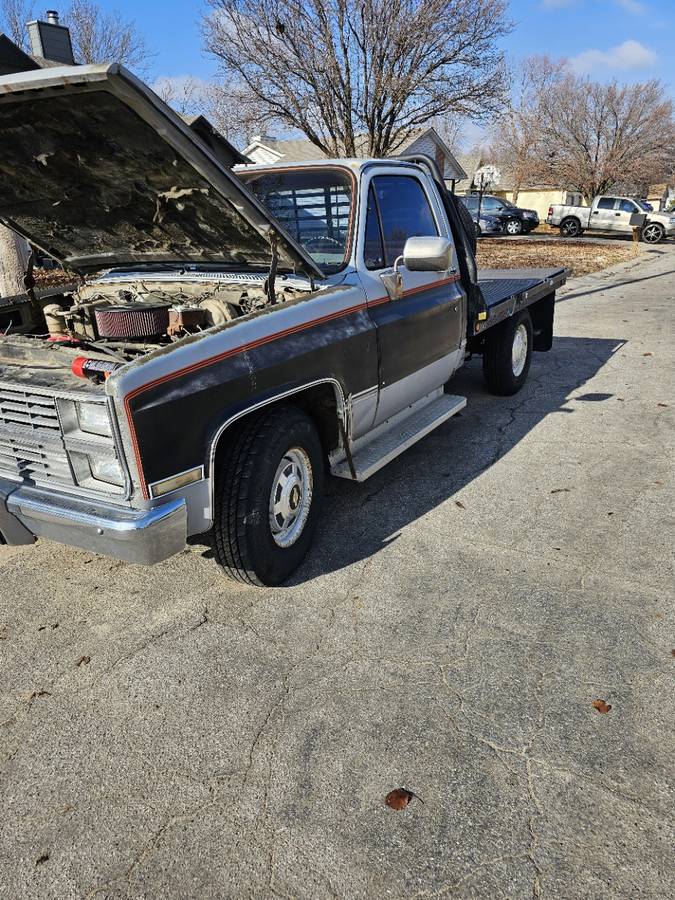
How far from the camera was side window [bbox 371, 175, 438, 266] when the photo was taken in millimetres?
4113


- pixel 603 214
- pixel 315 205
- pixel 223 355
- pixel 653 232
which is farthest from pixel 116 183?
pixel 603 214

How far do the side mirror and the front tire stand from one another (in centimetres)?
115

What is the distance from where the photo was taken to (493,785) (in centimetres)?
227

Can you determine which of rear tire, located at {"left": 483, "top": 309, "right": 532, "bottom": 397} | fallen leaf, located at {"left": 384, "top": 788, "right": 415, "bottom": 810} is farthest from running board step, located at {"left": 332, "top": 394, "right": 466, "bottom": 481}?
fallen leaf, located at {"left": 384, "top": 788, "right": 415, "bottom": 810}

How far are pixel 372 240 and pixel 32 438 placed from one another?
2291mm

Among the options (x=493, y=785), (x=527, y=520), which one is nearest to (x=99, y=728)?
(x=493, y=785)

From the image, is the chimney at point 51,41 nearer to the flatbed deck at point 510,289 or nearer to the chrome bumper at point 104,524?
the flatbed deck at point 510,289

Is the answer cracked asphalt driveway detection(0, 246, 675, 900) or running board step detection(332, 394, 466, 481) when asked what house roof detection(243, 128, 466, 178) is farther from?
cracked asphalt driveway detection(0, 246, 675, 900)

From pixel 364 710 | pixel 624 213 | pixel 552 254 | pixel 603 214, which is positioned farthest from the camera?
pixel 603 214

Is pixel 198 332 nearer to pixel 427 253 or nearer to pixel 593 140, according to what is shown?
pixel 427 253

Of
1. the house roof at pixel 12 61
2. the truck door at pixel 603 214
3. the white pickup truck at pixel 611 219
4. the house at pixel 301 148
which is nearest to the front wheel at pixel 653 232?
the white pickup truck at pixel 611 219

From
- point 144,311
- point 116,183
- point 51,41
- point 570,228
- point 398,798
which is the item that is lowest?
point 398,798

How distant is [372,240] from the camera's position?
398cm

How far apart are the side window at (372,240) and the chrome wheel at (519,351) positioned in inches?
103
